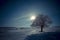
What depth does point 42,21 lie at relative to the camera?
139cm

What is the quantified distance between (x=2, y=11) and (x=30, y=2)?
1.69ft

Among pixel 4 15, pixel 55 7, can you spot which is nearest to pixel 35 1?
pixel 55 7

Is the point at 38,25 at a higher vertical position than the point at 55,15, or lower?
lower

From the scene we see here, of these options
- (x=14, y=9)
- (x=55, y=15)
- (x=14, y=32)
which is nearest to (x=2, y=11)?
(x=14, y=9)

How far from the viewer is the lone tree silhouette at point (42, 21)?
4.56 ft

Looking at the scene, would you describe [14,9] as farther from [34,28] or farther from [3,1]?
[34,28]

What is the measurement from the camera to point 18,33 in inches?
55.6

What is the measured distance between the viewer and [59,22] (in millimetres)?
1425

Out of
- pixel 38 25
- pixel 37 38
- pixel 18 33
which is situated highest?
pixel 38 25

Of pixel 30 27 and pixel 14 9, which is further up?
pixel 14 9

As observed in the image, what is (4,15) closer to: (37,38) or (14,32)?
(14,32)

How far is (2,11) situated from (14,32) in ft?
1.39

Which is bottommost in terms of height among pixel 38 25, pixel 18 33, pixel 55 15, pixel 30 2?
pixel 18 33

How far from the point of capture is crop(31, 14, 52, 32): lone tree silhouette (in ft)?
4.56
